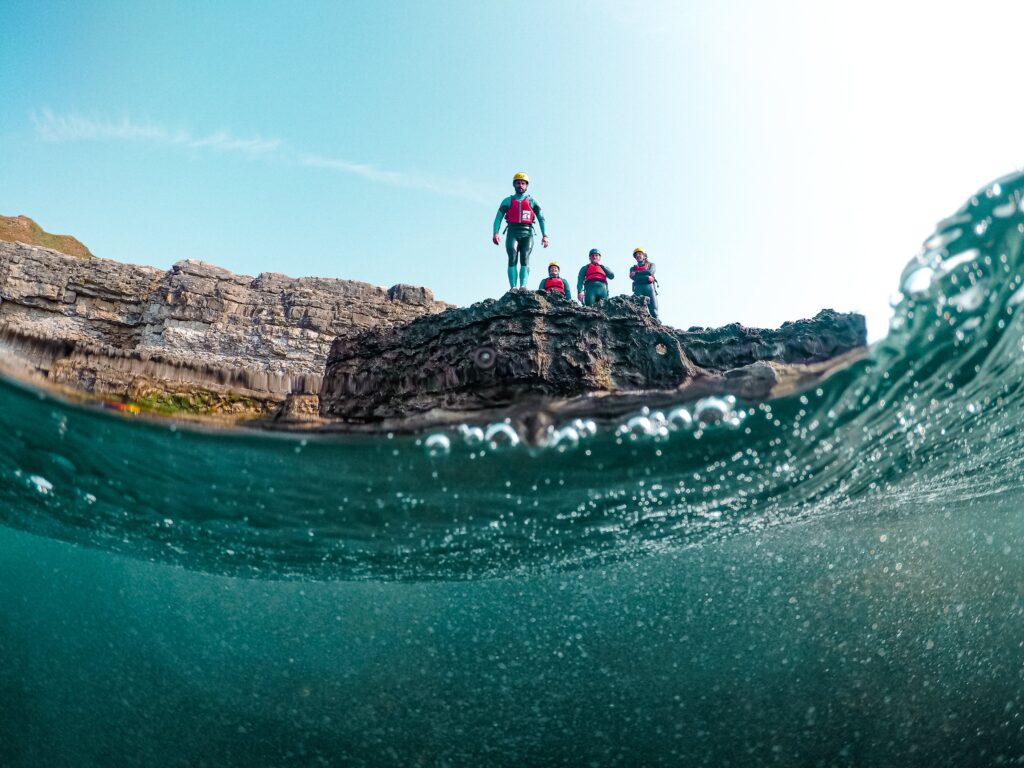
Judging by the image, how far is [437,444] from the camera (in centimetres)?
612

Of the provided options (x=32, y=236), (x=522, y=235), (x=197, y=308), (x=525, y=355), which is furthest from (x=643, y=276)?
(x=32, y=236)

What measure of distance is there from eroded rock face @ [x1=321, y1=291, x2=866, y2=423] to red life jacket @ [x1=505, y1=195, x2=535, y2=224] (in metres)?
3.04

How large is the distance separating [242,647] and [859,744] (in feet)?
86.1

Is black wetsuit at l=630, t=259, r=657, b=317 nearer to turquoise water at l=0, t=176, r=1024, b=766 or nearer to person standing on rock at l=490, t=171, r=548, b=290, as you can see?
person standing on rock at l=490, t=171, r=548, b=290

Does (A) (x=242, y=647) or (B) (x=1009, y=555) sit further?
(A) (x=242, y=647)

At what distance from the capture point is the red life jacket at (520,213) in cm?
1129

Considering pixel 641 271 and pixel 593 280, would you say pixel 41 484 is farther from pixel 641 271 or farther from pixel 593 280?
pixel 641 271

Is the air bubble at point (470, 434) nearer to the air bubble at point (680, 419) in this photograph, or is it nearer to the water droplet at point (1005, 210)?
the air bubble at point (680, 419)

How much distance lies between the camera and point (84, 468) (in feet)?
26.2

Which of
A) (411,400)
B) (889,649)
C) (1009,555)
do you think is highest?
(411,400)

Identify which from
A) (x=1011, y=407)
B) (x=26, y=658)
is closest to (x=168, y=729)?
(x=26, y=658)

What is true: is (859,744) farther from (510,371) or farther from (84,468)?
(84,468)

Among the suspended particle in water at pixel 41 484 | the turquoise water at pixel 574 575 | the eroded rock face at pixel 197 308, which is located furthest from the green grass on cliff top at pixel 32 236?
the suspended particle in water at pixel 41 484

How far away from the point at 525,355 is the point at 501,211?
5386 millimetres
